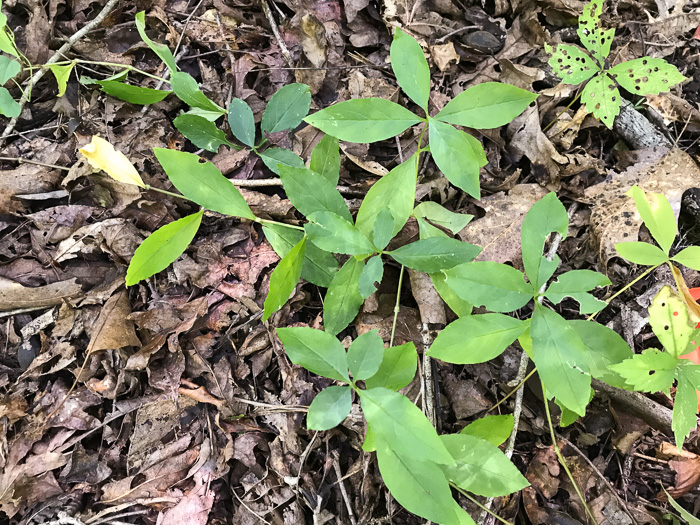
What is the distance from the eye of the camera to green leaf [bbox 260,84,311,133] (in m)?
1.85

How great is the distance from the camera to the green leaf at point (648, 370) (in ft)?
4.50

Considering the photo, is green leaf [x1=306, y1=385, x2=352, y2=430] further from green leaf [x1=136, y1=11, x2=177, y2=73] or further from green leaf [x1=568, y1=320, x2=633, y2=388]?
green leaf [x1=136, y1=11, x2=177, y2=73]

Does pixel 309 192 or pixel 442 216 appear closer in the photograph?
pixel 309 192

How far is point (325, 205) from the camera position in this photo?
5.16 ft

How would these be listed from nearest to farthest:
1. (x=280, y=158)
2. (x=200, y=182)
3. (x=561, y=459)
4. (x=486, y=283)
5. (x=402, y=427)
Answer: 1. (x=402, y=427)
2. (x=486, y=283)
3. (x=200, y=182)
4. (x=561, y=459)
5. (x=280, y=158)

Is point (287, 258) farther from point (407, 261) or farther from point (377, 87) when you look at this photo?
point (377, 87)

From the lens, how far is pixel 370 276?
1.54 meters

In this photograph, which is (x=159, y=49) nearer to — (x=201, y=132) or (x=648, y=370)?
(x=201, y=132)

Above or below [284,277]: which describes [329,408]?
below

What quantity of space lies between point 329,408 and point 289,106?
1.26m

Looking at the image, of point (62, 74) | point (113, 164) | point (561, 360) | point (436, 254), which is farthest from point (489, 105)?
point (62, 74)

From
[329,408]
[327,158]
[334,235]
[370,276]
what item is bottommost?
[329,408]

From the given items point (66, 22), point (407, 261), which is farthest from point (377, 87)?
point (66, 22)

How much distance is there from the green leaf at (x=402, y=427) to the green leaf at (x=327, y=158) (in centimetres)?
89
